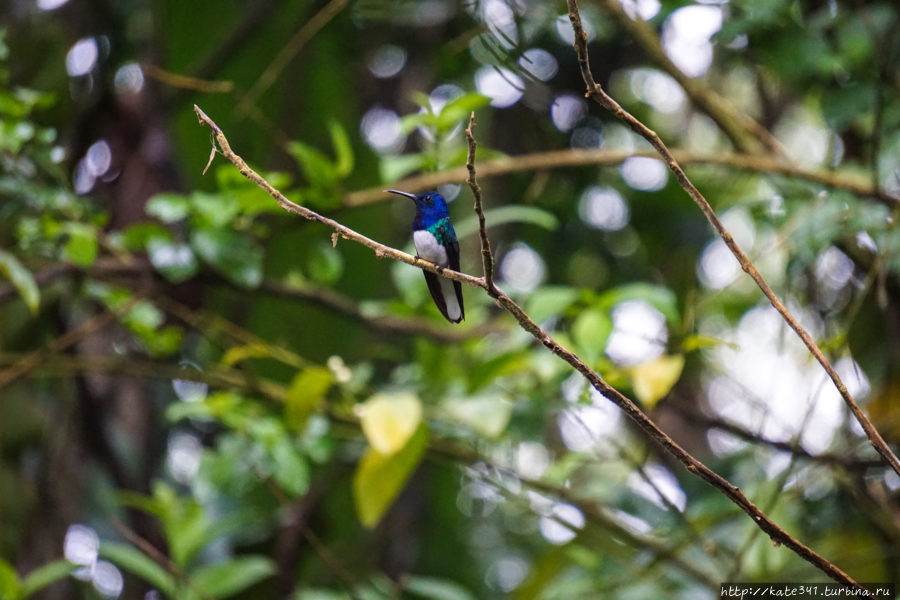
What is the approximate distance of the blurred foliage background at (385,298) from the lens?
251cm

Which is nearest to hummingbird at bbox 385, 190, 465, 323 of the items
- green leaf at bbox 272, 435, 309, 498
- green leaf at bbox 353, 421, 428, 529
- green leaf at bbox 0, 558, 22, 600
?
green leaf at bbox 353, 421, 428, 529

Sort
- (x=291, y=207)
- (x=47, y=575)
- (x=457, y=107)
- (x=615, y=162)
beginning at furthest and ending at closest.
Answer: (x=615, y=162) < (x=47, y=575) < (x=457, y=107) < (x=291, y=207)

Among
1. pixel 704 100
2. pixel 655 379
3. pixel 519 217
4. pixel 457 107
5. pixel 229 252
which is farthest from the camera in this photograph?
pixel 704 100

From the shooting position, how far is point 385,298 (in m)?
4.35

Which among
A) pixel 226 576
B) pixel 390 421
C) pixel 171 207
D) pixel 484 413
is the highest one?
pixel 484 413

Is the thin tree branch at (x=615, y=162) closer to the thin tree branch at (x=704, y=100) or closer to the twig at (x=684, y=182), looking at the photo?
the thin tree branch at (x=704, y=100)

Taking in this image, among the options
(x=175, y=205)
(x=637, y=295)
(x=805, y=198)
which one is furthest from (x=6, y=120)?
(x=805, y=198)

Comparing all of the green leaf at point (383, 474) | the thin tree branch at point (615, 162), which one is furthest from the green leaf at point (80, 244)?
the green leaf at point (383, 474)

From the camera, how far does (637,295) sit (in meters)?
2.46

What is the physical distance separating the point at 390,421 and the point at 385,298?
2052 millimetres

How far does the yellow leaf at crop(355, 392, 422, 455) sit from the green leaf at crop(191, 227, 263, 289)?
52 centimetres

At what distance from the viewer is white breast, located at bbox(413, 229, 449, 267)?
2303mm

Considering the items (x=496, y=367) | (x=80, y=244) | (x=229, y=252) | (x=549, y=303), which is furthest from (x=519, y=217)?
(x=80, y=244)

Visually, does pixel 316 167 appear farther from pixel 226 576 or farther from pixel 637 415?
pixel 637 415
